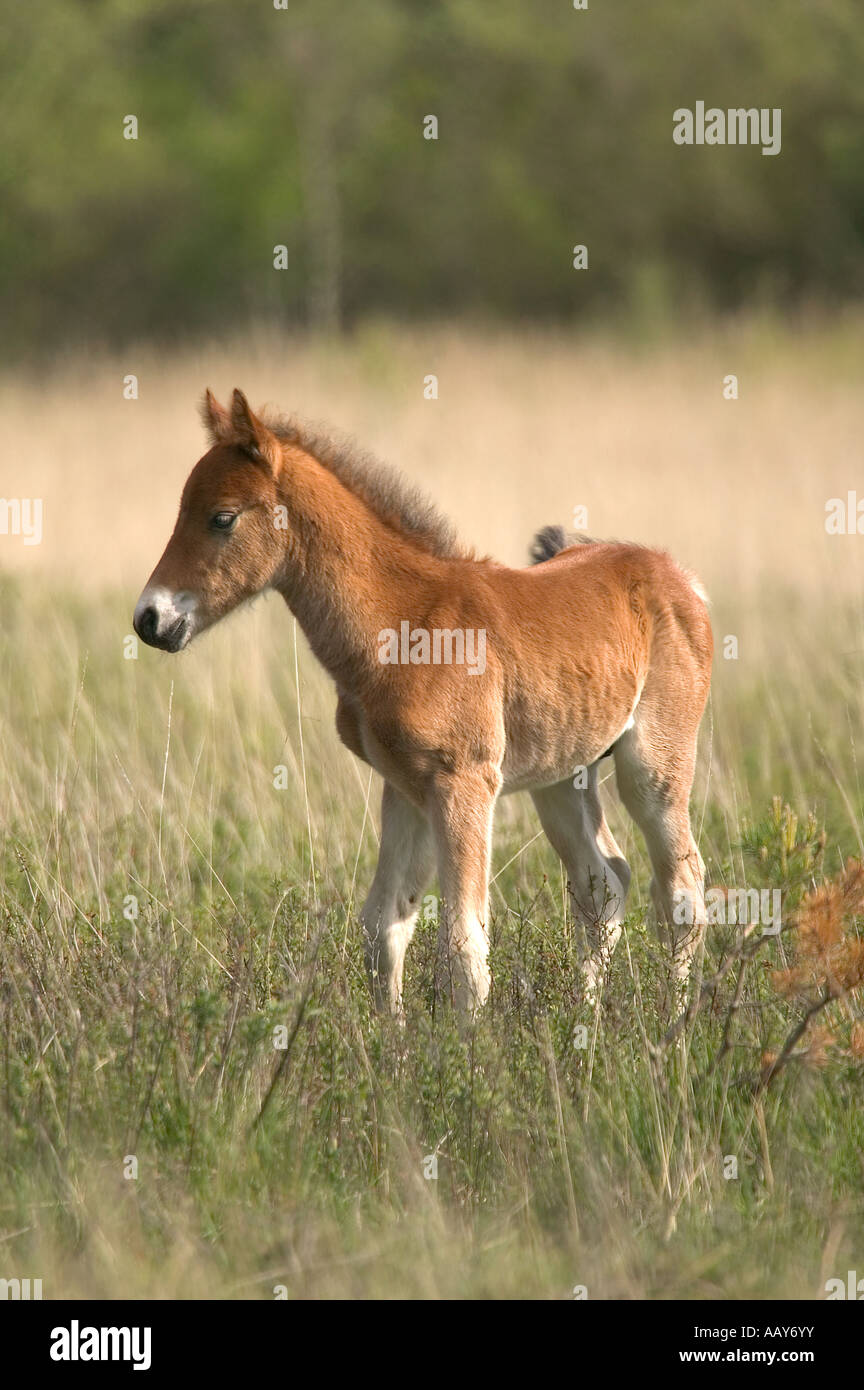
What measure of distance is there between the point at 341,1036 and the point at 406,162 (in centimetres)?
3118

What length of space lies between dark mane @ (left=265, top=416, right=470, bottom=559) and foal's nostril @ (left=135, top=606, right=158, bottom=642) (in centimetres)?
71

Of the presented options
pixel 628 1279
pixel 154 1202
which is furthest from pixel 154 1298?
pixel 628 1279

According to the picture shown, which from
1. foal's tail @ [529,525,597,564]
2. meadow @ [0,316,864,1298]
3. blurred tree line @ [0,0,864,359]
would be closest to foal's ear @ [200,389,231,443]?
meadow @ [0,316,864,1298]

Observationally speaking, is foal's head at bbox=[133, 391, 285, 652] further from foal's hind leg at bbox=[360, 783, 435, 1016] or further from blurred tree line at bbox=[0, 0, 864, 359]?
blurred tree line at bbox=[0, 0, 864, 359]

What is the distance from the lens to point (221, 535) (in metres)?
4.56

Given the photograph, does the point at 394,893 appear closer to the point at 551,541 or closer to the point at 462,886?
the point at 462,886

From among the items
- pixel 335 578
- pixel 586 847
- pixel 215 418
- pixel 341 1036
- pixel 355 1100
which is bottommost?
pixel 355 1100

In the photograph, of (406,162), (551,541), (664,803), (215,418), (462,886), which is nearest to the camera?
(462,886)

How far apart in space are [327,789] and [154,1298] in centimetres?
324

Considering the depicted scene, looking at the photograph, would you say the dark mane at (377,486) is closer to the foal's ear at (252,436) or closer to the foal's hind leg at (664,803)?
the foal's ear at (252,436)

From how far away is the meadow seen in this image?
369 cm

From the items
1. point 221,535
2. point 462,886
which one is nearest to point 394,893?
Answer: point 462,886

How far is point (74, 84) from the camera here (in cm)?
3166

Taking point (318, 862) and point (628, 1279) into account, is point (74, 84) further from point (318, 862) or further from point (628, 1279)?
point (628, 1279)
